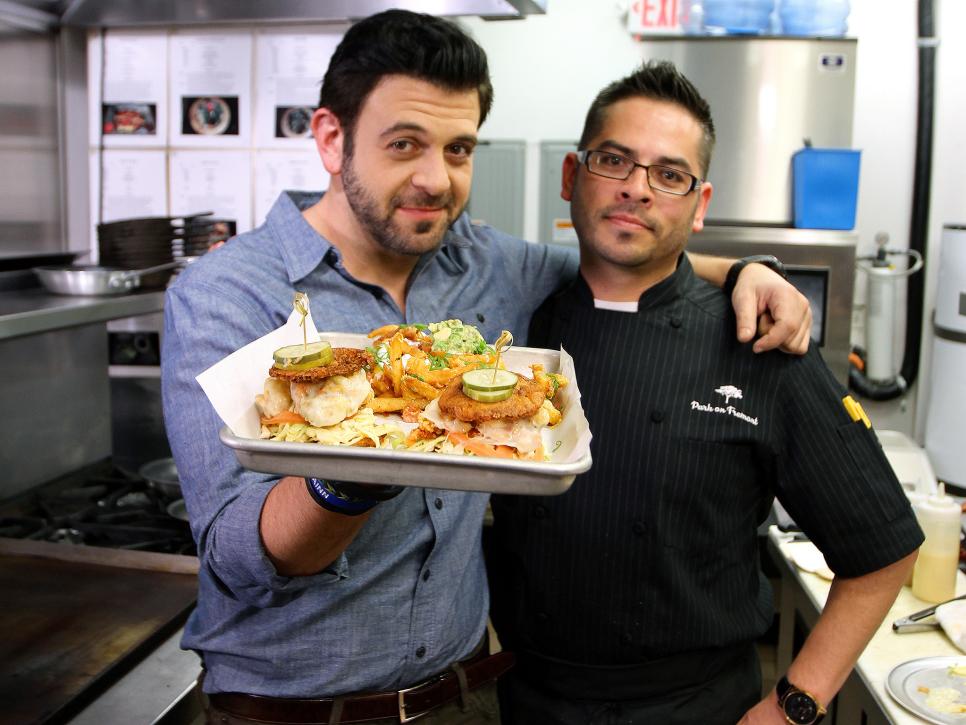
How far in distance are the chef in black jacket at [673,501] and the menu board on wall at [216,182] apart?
6.74 ft

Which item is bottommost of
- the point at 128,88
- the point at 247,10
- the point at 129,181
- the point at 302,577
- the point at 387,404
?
the point at 302,577

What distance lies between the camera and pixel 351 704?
4.97 feet

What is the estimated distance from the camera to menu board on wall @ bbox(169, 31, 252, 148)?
3.42m

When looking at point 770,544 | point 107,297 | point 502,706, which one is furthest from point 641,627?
point 107,297

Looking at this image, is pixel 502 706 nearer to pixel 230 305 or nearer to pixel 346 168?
pixel 230 305

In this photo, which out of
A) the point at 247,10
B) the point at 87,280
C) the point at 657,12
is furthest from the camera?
the point at 657,12

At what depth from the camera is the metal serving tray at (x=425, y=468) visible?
0.95 m

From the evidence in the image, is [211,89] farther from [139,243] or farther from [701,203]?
[701,203]

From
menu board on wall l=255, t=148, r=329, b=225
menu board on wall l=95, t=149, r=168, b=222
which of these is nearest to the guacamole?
menu board on wall l=255, t=148, r=329, b=225

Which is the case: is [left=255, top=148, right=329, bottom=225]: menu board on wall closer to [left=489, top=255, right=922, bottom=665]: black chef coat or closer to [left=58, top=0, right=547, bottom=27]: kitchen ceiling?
[left=58, top=0, right=547, bottom=27]: kitchen ceiling

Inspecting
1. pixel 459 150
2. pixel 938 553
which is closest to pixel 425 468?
pixel 459 150

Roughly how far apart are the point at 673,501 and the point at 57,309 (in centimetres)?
161

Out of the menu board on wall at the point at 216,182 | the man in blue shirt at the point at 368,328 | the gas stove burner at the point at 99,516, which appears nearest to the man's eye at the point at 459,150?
the man in blue shirt at the point at 368,328

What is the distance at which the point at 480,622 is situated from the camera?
174cm
